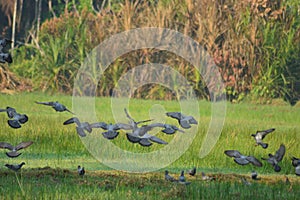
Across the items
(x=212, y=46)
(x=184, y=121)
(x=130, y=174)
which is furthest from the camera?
(x=212, y=46)

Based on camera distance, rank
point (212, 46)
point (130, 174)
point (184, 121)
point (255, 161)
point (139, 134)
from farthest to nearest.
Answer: point (212, 46)
point (130, 174)
point (184, 121)
point (255, 161)
point (139, 134)

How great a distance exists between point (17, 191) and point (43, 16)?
15.2m

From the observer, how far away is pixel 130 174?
6.52 m

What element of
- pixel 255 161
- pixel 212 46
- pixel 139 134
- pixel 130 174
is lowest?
pixel 130 174

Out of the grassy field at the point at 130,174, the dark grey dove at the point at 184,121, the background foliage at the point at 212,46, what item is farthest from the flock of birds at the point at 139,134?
A: the background foliage at the point at 212,46

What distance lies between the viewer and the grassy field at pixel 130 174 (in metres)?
5.50

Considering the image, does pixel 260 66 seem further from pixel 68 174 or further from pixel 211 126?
pixel 68 174

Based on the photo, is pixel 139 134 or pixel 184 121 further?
pixel 184 121

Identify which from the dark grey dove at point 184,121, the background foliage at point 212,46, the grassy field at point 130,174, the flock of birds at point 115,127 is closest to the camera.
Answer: the grassy field at point 130,174

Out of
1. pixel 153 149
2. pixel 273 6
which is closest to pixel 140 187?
pixel 153 149

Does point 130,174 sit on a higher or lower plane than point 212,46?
lower

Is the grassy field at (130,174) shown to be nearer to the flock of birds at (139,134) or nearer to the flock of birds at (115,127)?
the flock of birds at (139,134)

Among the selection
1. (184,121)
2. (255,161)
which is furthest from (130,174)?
(255,161)

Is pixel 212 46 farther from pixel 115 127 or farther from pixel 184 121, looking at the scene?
pixel 115 127
